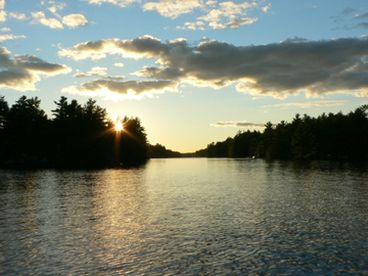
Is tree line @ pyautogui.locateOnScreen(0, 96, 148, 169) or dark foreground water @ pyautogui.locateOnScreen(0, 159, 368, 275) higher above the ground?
tree line @ pyautogui.locateOnScreen(0, 96, 148, 169)

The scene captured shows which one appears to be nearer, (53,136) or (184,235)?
(184,235)

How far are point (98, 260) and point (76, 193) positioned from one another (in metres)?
37.4

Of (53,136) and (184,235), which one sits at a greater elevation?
(53,136)

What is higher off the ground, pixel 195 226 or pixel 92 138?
pixel 92 138

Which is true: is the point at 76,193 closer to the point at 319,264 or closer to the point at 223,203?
the point at 223,203

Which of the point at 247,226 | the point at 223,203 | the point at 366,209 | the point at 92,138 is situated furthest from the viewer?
the point at 92,138

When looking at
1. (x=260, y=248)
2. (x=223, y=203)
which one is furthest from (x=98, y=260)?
(x=223, y=203)

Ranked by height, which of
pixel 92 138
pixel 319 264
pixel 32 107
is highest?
pixel 32 107

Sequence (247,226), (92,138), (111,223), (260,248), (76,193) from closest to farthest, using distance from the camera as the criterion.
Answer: (260,248) → (247,226) → (111,223) → (76,193) → (92,138)

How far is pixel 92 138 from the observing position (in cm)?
16500

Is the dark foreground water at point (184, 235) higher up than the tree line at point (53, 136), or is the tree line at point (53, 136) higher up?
the tree line at point (53, 136)

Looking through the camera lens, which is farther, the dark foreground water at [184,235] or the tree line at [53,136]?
the tree line at [53,136]

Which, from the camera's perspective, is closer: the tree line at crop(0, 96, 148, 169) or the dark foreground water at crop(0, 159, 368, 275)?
the dark foreground water at crop(0, 159, 368, 275)

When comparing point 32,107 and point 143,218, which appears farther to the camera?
point 32,107
